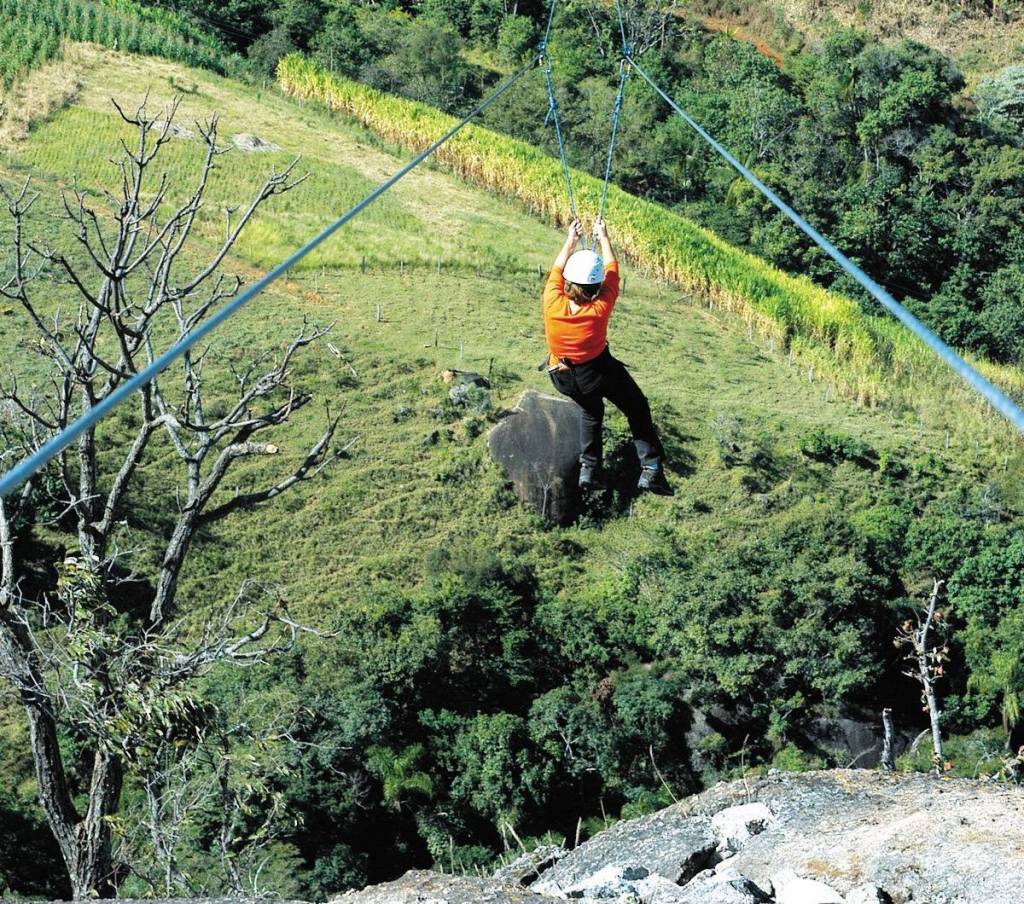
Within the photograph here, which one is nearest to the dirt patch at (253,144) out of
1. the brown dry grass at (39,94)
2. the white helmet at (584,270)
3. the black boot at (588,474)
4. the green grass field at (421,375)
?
the green grass field at (421,375)

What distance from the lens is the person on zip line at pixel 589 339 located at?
7.34 meters

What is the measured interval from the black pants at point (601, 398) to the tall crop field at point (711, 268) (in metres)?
18.9

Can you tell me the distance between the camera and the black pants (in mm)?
7660

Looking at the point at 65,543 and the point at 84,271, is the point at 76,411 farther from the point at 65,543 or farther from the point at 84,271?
the point at 84,271

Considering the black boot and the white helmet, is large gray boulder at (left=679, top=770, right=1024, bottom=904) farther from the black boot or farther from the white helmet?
the white helmet

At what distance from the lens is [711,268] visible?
29.4 meters

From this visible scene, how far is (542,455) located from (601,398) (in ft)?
44.0

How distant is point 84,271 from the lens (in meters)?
25.5

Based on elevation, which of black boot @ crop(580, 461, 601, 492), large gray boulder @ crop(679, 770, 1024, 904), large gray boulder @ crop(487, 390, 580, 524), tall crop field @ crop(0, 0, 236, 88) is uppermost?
tall crop field @ crop(0, 0, 236, 88)

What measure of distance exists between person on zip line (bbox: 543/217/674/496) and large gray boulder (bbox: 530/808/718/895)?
2.12 m

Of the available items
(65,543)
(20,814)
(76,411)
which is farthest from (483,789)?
(76,411)

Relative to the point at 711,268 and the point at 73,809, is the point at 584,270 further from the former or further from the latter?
the point at 711,268

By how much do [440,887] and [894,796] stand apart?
282 centimetres

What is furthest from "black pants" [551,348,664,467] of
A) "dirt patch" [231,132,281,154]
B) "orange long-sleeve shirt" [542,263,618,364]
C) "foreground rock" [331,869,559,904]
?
"dirt patch" [231,132,281,154]
